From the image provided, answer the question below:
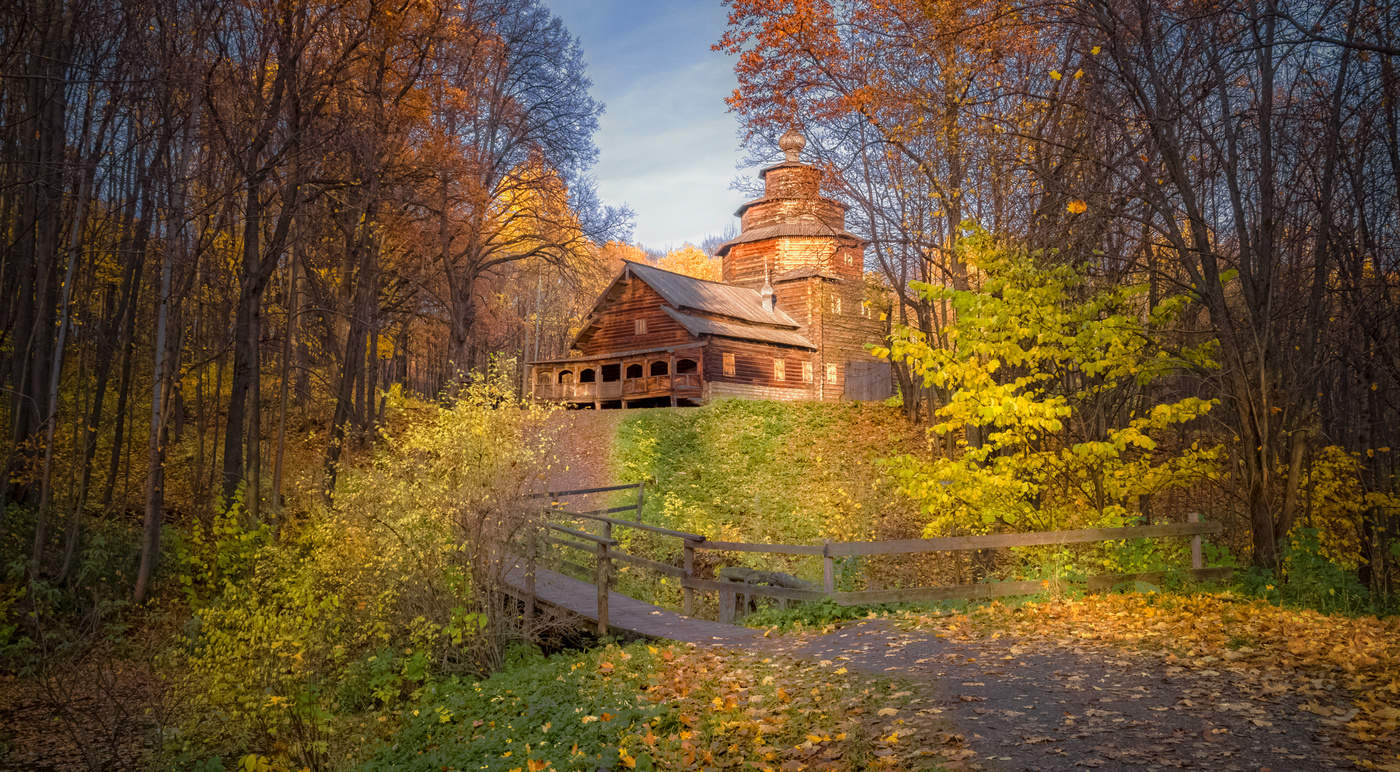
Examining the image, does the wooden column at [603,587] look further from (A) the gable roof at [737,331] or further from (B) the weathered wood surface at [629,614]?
(A) the gable roof at [737,331]

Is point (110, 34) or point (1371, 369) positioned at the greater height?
point (110, 34)

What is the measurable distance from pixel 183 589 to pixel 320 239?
11.7 m

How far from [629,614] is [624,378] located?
2220 centimetres

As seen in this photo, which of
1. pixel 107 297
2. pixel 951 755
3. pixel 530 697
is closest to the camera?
pixel 951 755

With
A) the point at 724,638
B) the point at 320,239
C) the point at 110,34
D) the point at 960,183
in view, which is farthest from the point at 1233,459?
the point at 320,239

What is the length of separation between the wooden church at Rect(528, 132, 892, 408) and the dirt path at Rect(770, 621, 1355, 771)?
21.9 meters

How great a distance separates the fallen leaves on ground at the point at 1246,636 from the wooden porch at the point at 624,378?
21.8 metres

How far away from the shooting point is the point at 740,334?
34.2m

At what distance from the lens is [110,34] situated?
1373 cm

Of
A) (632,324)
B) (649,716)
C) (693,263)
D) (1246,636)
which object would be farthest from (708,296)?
(693,263)

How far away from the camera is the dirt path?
516 centimetres

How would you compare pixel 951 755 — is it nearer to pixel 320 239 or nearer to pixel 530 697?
pixel 530 697

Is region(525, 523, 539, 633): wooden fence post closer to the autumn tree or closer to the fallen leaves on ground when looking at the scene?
the fallen leaves on ground

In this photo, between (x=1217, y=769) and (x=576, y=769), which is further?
(x=576, y=769)
